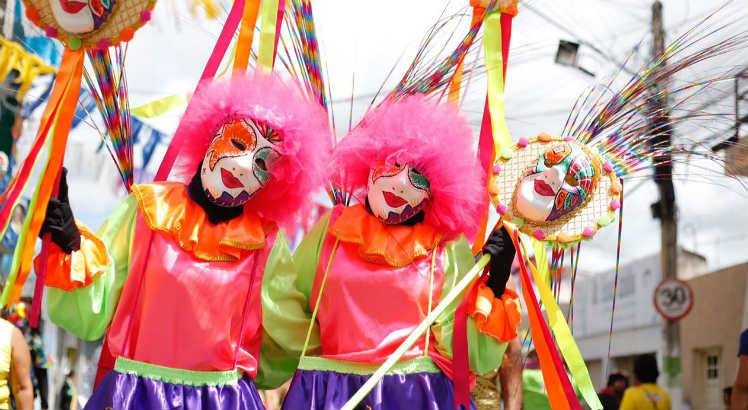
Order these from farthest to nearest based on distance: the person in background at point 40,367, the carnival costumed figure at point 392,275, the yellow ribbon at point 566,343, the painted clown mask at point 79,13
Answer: the person in background at point 40,367, the carnival costumed figure at point 392,275, the yellow ribbon at point 566,343, the painted clown mask at point 79,13

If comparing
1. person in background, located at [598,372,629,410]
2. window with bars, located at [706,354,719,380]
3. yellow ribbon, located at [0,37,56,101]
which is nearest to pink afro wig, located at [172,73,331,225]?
yellow ribbon, located at [0,37,56,101]

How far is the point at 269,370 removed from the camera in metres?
2.96

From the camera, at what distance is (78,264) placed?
8.38ft

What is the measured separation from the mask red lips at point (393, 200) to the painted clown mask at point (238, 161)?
1.20 ft

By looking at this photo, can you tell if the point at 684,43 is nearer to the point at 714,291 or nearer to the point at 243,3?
the point at 243,3

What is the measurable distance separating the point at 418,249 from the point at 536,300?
0.40 m

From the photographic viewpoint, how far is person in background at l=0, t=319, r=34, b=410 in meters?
3.71

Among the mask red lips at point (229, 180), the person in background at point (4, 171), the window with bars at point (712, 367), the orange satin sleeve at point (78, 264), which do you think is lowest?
the orange satin sleeve at point (78, 264)

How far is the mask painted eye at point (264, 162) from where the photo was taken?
2.73 m

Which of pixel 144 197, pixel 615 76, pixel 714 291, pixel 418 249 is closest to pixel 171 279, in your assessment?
pixel 144 197

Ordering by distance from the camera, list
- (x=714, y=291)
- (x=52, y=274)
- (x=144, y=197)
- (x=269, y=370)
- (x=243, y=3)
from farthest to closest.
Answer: (x=714, y=291), (x=243, y=3), (x=269, y=370), (x=144, y=197), (x=52, y=274)

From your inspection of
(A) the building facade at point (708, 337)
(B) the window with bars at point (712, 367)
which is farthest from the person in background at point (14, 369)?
(B) the window with bars at point (712, 367)

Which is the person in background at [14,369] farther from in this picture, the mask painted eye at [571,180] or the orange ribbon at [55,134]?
the mask painted eye at [571,180]

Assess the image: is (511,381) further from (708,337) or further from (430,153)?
(708,337)
